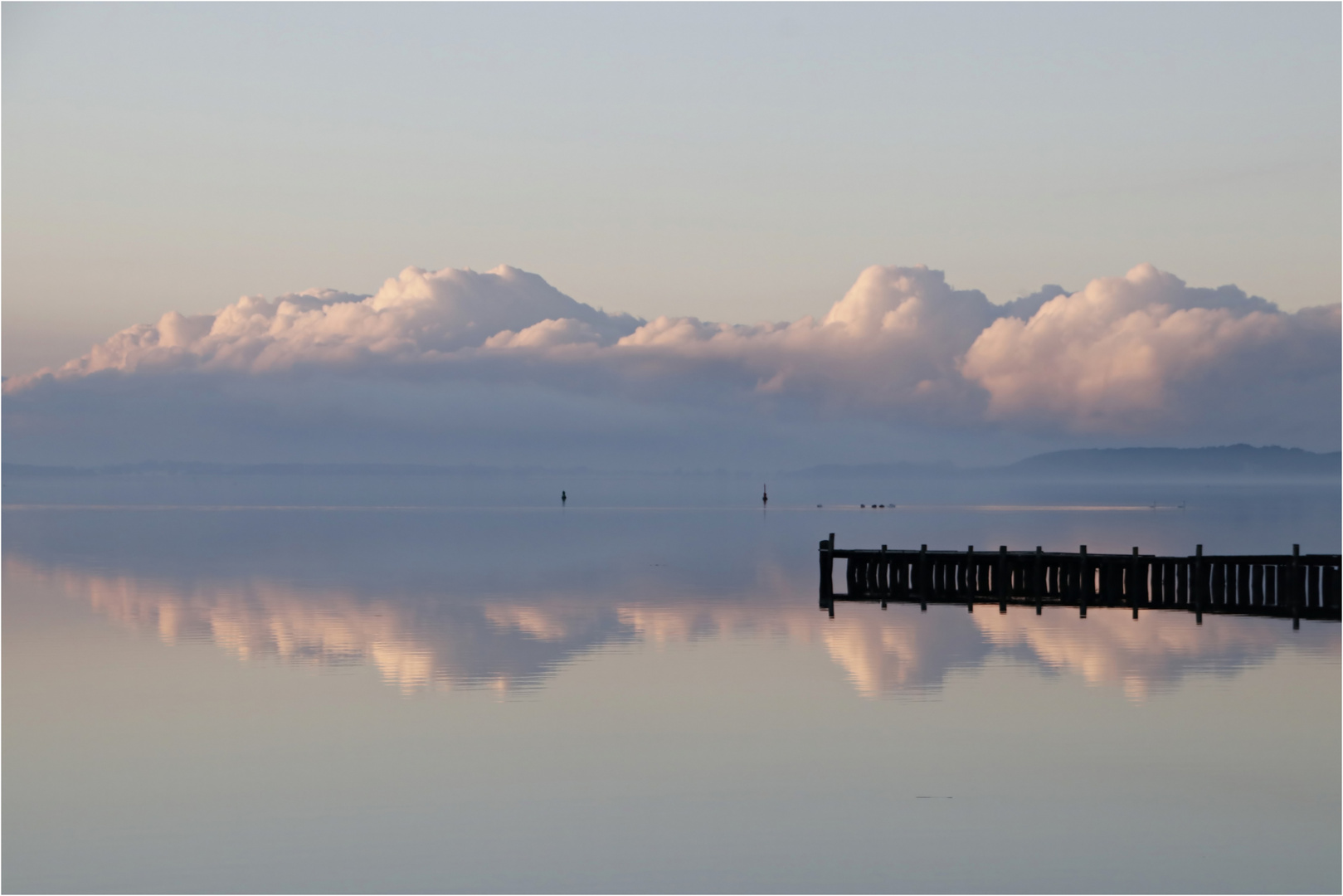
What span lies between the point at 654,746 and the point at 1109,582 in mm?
22191

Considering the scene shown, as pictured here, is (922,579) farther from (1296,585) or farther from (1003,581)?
(1296,585)

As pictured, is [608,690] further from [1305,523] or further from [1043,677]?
[1305,523]

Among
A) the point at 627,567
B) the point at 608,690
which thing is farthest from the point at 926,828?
the point at 627,567

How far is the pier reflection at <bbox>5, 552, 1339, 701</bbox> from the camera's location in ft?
126

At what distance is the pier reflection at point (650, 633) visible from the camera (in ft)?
126

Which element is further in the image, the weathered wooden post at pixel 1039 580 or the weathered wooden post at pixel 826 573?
the weathered wooden post at pixel 826 573

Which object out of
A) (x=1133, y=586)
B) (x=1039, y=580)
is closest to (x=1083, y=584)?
(x=1039, y=580)

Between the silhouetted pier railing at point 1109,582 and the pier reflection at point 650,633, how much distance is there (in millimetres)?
983

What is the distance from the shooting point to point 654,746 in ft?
96.7

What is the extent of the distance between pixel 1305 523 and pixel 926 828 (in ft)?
393

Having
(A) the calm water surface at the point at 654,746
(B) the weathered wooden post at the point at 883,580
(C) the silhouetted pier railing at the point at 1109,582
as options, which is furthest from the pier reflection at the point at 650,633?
(C) the silhouetted pier railing at the point at 1109,582

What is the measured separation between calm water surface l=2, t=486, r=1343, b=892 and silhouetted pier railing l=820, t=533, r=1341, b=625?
1.07 metres

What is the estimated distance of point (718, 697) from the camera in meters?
34.8

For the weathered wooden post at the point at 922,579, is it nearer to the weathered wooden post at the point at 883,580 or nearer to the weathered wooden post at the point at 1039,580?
the weathered wooden post at the point at 883,580
